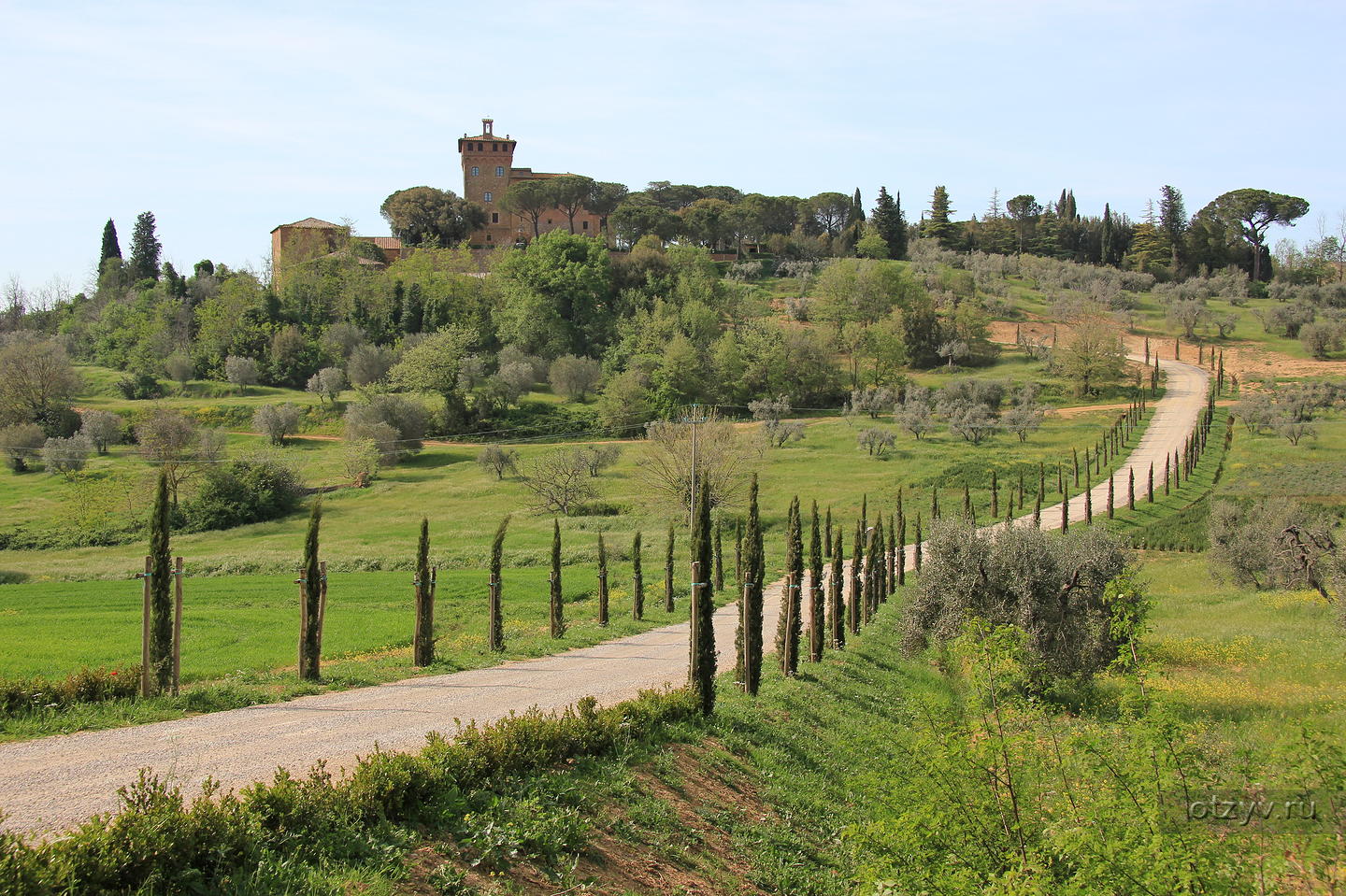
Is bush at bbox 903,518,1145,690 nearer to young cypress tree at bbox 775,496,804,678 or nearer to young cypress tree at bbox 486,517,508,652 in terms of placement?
young cypress tree at bbox 775,496,804,678

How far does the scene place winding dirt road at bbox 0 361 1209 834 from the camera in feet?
32.0

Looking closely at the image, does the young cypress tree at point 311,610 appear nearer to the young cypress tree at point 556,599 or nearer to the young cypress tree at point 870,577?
the young cypress tree at point 556,599

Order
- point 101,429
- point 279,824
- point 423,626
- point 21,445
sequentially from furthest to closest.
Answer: point 101,429
point 21,445
point 423,626
point 279,824

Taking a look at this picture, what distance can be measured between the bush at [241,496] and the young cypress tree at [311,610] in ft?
135

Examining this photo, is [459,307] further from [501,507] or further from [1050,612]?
[1050,612]

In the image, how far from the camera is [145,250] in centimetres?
12294

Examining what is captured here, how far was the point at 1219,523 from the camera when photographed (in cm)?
3931

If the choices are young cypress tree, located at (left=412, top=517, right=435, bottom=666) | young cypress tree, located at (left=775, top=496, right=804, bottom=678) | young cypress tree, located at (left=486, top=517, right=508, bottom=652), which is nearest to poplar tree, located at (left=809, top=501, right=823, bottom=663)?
young cypress tree, located at (left=775, top=496, right=804, bottom=678)

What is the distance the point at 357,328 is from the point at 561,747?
96614mm

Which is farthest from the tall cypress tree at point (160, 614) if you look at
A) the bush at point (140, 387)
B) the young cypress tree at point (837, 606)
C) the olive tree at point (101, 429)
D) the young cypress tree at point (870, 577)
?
the bush at point (140, 387)

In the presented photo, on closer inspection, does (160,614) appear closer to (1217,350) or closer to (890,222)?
(1217,350)

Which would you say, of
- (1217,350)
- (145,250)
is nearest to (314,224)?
(145,250)

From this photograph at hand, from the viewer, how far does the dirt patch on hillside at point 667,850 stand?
8.79 m

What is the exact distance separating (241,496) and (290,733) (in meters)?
48.5
